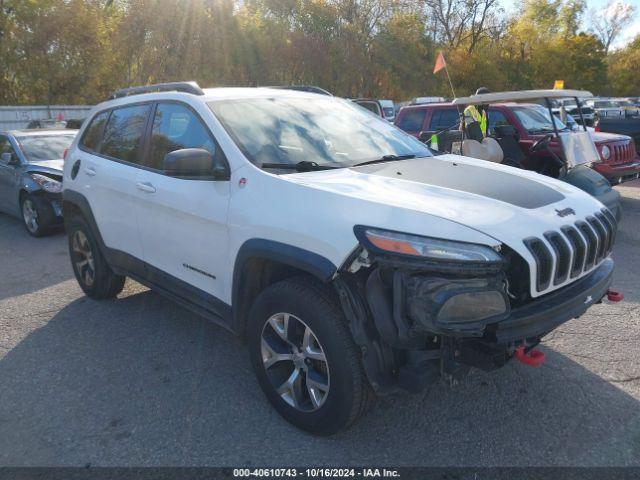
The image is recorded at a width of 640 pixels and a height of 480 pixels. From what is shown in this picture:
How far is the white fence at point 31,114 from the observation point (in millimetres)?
19750

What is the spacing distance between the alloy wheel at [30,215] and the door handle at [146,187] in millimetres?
5051

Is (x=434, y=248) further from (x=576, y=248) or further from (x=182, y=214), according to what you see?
(x=182, y=214)

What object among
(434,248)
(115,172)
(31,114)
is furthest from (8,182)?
(31,114)

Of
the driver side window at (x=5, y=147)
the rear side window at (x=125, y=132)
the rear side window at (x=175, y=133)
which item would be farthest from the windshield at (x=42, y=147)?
the rear side window at (x=175, y=133)

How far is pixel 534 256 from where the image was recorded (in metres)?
2.51

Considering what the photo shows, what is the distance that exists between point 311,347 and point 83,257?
10.4 ft

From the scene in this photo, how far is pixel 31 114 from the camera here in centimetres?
2041

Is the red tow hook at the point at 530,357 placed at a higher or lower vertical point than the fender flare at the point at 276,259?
lower

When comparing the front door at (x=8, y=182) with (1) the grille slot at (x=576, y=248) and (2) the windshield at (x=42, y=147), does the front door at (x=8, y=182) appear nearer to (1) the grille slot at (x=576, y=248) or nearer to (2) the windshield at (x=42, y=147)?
(2) the windshield at (x=42, y=147)

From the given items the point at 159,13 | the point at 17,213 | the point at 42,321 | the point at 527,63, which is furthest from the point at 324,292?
the point at 527,63

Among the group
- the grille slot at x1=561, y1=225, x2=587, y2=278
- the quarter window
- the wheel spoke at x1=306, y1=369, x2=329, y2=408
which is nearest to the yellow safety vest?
the grille slot at x1=561, y1=225, x2=587, y2=278

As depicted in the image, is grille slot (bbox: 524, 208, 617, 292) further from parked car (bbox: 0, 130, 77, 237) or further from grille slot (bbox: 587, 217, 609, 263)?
parked car (bbox: 0, 130, 77, 237)

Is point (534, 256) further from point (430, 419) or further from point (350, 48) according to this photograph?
point (350, 48)

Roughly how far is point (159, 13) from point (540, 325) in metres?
26.1
